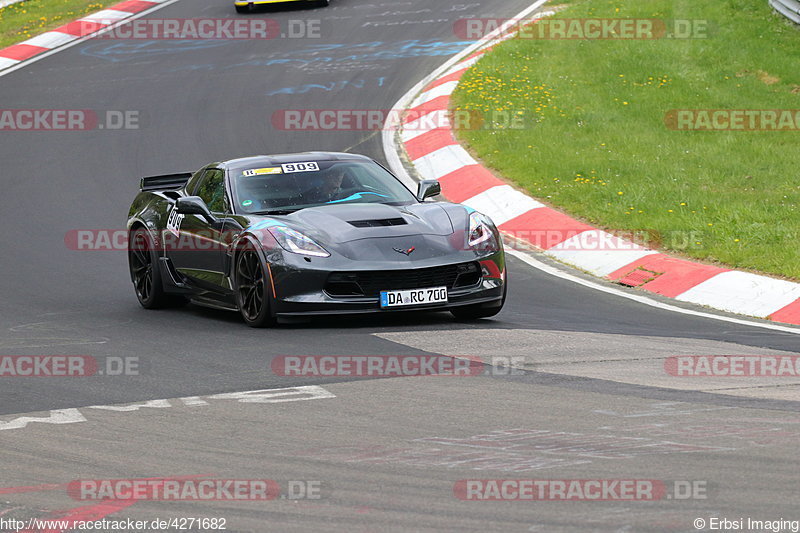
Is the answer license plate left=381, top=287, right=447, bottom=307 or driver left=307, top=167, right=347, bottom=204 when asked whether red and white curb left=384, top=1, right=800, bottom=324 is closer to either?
license plate left=381, top=287, right=447, bottom=307

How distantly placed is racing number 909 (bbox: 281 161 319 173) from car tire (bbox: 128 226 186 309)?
1555 millimetres

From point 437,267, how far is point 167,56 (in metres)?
15.1

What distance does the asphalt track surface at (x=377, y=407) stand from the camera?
4.45 m

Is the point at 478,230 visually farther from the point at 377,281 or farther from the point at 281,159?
the point at 281,159

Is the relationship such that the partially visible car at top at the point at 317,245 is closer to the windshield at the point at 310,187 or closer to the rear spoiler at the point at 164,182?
the windshield at the point at 310,187

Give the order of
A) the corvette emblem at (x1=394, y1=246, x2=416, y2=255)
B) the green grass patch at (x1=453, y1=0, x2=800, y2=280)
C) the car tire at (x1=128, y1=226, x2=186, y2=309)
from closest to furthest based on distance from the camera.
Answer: the corvette emblem at (x1=394, y1=246, x2=416, y2=255) < the car tire at (x1=128, y1=226, x2=186, y2=309) < the green grass patch at (x1=453, y1=0, x2=800, y2=280)

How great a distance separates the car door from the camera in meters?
9.38

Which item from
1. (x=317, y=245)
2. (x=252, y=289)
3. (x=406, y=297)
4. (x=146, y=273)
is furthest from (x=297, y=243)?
(x=146, y=273)

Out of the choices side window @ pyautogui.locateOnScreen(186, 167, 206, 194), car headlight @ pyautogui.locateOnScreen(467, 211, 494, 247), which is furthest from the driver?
side window @ pyautogui.locateOnScreen(186, 167, 206, 194)

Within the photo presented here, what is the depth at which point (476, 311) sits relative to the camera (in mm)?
8977

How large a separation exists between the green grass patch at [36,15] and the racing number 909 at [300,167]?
15.6m

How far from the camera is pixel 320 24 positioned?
23.9m

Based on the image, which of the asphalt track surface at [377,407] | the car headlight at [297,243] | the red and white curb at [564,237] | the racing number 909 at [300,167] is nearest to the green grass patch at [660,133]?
the red and white curb at [564,237]

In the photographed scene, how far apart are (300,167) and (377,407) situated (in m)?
3.95
